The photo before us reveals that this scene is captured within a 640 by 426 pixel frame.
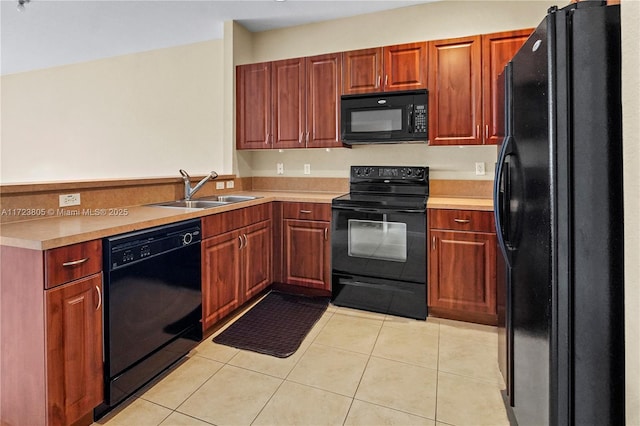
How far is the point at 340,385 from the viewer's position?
1.91 meters

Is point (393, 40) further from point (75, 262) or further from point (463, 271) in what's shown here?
point (75, 262)

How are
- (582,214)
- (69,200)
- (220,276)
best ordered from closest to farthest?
(582,214), (69,200), (220,276)

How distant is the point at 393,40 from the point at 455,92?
905 mm

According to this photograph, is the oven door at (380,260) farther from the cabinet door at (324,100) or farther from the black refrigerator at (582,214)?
the black refrigerator at (582,214)

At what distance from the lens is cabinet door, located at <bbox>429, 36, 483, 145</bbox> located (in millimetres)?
2729

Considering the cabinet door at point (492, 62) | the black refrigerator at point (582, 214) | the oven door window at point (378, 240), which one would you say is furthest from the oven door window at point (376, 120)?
the black refrigerator at point (582, 214)

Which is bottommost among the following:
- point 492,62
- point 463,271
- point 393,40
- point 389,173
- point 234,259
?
point 463,271

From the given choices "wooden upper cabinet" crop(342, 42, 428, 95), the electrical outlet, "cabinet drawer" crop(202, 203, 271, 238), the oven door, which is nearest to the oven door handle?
the oven door

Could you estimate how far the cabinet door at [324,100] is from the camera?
10.3 feet

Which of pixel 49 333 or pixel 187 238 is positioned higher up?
pixel 187 238

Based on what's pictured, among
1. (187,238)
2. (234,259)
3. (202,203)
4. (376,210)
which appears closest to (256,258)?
(234,259)

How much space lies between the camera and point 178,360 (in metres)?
2.14

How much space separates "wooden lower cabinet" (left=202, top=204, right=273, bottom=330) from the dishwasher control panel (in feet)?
0.52

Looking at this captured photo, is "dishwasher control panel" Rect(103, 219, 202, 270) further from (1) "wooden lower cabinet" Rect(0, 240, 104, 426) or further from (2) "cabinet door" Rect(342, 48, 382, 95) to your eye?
(2) "cabinet door" Rect(342, 48, 382, 95)
